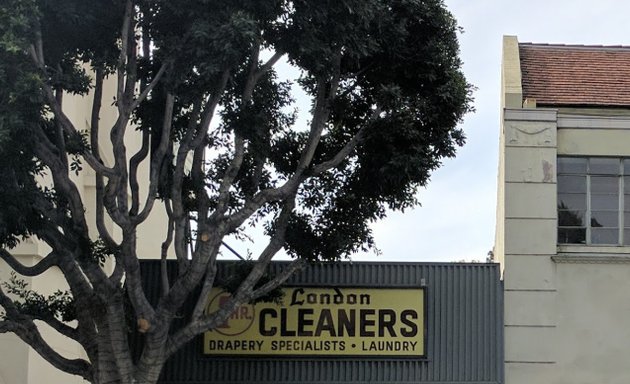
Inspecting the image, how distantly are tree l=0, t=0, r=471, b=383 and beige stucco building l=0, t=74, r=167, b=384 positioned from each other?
7.62 feet

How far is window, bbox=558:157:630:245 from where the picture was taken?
18.7 meters

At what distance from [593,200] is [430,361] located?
429 cm

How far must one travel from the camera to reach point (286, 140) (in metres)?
16.8

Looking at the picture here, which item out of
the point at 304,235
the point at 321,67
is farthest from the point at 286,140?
the point at 321,67

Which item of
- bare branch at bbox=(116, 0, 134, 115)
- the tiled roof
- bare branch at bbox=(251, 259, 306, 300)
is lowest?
bare branch at bbox=(251, 259, 306, 300)

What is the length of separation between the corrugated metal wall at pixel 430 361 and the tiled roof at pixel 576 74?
3.74 m

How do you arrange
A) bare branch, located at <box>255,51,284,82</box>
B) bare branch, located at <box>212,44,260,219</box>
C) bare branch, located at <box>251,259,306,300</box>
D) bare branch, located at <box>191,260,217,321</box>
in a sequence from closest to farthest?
1. bare branch, located at <box>212,44,260,219</box>
2. bare branch, located at <box>255,51,284,82</box>
3. bare branch, located at <box>191,260,217,321</box>
4. bare branch, located at <box>251,259,306,300</box>

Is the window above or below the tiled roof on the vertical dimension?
below

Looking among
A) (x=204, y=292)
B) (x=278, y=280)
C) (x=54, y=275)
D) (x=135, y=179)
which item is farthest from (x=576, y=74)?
(x=54, y=275)

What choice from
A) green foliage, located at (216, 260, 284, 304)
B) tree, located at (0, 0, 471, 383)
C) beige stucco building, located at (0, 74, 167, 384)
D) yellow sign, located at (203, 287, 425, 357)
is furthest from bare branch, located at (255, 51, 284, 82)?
beige stucco building, located at (0, 74, 167, 384)

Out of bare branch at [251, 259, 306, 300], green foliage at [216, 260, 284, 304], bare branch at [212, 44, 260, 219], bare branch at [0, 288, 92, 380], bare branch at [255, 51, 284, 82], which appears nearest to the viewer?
bare branch at [0, 288, 92, 380]

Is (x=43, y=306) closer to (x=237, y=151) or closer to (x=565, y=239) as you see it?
(x=237, y=151)

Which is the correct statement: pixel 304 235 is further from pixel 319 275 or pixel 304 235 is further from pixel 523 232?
pixel 523 232

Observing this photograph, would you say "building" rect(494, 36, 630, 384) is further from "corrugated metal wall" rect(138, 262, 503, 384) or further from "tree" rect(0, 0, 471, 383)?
"tree" rect(0, 0, 471, 383)
